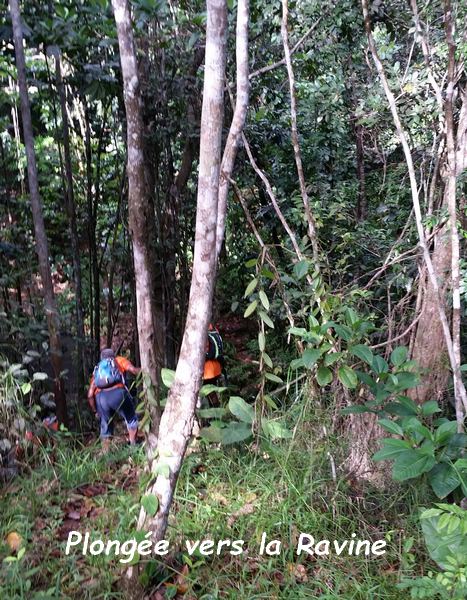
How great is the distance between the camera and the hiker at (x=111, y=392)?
16.7 ft

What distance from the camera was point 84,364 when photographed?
6535 millimetres

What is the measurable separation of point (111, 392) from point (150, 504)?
8.80 feet

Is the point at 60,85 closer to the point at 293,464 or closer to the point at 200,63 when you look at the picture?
the point at 200,63

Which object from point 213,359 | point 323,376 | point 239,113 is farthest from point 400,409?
point 213,359

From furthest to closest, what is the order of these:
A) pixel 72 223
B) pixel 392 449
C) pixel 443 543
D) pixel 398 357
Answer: pixel 72 223
pixel 398 357
pixel 392 449
pixel 443 543

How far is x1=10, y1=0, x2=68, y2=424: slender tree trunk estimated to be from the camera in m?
4.24

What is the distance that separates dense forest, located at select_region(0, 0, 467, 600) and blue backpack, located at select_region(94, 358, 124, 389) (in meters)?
0.02

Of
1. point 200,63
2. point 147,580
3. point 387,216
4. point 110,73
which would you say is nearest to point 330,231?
point 387,216

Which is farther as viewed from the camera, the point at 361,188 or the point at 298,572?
the point at 361,188

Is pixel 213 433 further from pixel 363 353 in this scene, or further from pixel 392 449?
pixel 392 449

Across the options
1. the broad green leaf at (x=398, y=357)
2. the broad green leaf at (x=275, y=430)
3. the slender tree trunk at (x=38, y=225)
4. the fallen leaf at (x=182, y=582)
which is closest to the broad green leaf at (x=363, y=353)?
the broad green leaf at (x=398, y=357)

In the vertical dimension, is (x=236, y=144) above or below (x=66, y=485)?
above

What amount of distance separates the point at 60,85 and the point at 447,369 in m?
4.07

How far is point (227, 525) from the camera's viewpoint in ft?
9.98
